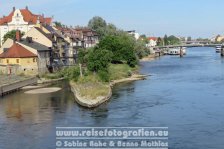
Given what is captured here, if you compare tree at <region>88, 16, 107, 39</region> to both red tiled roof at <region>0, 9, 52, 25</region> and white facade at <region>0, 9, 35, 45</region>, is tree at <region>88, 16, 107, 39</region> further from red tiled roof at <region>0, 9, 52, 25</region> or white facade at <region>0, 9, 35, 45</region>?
white facade at <region>0, 9, 35, 45</region>

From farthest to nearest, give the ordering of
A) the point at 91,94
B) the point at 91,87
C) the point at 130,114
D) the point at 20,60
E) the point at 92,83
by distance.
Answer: the point at 20,60 → the point at 92,83 → the point at 91,87 → the point at 91,94 → the point at 130,114

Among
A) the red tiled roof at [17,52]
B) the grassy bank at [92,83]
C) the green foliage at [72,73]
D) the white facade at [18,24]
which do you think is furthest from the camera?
the white facade at [18,24]

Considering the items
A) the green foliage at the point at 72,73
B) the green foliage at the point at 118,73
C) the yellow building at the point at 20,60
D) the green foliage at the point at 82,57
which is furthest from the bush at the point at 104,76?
the green foliage at the point at 82,57

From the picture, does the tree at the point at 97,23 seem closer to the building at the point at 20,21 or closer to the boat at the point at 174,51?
the building at the point at 20,21

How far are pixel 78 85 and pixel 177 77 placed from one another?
20558 millimetres

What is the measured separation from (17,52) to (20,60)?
4.09ft

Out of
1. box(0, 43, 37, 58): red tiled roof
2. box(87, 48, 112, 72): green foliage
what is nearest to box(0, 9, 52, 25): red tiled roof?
box(0, 43, 37, 58): red tiled roof

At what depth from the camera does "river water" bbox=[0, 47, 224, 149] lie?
2931cm

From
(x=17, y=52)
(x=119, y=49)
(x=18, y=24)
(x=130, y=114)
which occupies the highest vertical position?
(x=18, y=24)

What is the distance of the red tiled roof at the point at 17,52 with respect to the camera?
63175 millimetres

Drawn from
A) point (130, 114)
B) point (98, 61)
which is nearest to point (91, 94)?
point (130, 114)

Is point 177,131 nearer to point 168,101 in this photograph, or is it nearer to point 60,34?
point 168,101

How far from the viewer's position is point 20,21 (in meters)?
89.3

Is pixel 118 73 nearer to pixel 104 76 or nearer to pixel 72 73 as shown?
pixel 72 73
